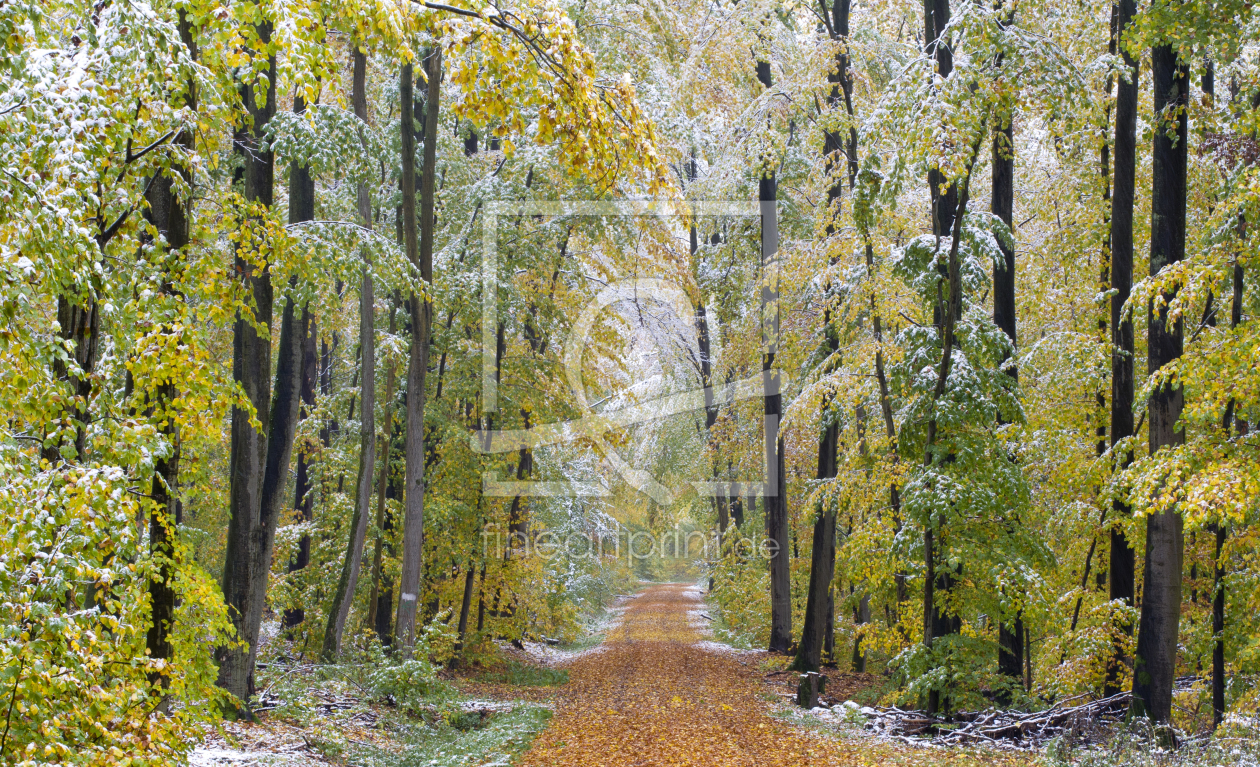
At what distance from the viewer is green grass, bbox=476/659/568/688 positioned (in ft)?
48.9

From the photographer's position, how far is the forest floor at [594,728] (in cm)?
786

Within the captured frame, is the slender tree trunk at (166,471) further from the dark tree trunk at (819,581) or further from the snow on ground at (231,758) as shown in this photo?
the dark tree trunk at (819,581)

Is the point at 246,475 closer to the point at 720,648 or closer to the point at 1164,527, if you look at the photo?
the point at 1164,527

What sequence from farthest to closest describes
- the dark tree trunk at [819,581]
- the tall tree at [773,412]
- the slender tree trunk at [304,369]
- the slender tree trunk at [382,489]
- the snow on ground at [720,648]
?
the snow on ground at [720,648] → the tall tree at [773,412] → the dark tree trunk at [819,581] → the slender tree trunk at [382,489] → the slender tree trunk at [304,369]

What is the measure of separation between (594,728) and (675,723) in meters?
1.05

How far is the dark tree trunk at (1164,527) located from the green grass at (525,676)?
977cm

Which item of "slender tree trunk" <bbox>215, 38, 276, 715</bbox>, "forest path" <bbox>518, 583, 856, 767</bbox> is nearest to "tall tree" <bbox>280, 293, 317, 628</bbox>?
"forest path" <bbox>518, 583, 856, 767</bbox>

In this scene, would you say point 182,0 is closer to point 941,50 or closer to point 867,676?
point 941,50

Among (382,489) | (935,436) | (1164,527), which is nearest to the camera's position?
(1164,527)

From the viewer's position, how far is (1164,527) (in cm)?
767

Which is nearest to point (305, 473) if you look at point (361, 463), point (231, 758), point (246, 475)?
Result: point (361, 463)

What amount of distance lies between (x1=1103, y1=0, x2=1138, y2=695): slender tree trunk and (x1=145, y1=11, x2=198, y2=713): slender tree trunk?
28.0 ft

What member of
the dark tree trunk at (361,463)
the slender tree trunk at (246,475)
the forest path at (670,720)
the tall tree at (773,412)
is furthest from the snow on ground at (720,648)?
the slender tree trunk at (246,475)

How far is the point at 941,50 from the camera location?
10008mm
